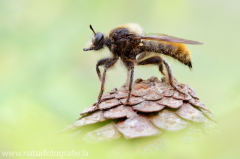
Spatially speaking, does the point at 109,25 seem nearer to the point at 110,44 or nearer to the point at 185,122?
the point at 110,44

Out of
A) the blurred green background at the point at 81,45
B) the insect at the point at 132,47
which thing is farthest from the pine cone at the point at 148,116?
the insect at the point at 132,47

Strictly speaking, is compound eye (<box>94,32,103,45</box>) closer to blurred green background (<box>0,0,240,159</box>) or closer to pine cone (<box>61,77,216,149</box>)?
blurred green background (<box>0,0,240,159</box>)

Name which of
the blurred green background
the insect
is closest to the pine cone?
the blurred green background

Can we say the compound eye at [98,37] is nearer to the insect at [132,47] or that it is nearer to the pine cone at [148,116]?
the insect at [132,47]

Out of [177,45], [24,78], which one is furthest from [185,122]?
[24,78]

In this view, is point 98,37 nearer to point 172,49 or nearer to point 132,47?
point 132,47
